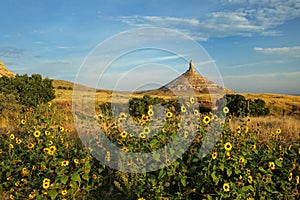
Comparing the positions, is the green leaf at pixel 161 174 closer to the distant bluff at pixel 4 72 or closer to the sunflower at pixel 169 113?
the sunflower at pixel 169 113

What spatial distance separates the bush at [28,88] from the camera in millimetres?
22859

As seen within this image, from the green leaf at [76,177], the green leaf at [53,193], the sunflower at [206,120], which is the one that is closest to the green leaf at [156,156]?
the sunflower at [206,120]

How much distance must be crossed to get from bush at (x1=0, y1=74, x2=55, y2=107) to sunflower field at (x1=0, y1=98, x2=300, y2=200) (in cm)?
1840

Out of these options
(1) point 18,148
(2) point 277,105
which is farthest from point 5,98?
(2) point 277,105

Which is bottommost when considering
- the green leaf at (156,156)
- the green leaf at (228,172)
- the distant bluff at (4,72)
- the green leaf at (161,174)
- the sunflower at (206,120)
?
the green leaf at (161,174)

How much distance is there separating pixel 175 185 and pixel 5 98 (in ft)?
41.0

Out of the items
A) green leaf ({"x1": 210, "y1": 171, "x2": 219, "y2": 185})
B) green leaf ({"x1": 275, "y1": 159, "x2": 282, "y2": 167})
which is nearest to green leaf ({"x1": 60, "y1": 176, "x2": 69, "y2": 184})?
green leaf ({"x1": 210, "y1": 171, "x2": 219, "y2": 185})

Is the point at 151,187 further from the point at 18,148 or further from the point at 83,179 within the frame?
the point at 18,148

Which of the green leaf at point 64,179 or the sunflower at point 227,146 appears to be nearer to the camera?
the sunflower at point 227,146

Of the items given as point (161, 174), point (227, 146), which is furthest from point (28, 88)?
point (227, 146)

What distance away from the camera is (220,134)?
12.6 ft

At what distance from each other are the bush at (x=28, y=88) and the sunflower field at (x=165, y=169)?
60.4 feet

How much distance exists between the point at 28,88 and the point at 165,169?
23.6 meters

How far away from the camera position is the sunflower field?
3373mm
